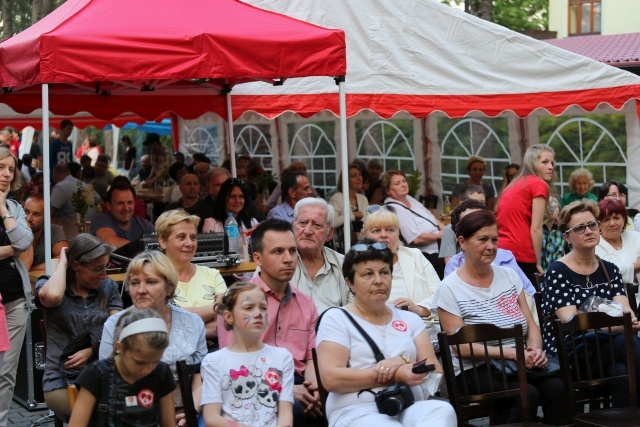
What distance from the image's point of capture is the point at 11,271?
6.82m

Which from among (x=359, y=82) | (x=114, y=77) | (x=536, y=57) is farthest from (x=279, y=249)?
(x=536, y=57)

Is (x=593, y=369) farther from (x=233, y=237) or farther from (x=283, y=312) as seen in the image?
(x=233, y=237)

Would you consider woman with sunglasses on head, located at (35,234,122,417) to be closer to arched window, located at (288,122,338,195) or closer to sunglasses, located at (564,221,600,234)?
sunglasses, located at (564,221,600,234)

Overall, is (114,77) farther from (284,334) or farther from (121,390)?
(121,390)

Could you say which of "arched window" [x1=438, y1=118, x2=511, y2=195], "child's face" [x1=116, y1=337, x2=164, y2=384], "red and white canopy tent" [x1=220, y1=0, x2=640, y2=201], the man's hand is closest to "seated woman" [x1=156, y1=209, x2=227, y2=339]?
the man's hand

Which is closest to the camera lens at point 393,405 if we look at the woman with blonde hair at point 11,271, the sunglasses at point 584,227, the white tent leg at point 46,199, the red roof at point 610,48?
the sunglasses at point 584,227

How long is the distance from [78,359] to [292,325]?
115 cm

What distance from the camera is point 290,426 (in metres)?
4.84

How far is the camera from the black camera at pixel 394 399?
4.84m

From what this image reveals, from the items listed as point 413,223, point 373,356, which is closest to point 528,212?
point 413,223

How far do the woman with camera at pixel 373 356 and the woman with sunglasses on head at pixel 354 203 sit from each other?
5534mm

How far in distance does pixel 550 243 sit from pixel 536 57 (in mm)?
2633

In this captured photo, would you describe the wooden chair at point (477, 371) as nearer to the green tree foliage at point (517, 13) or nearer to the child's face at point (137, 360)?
the child's face at point (137, 360)

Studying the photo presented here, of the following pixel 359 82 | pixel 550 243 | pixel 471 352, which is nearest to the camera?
pixel 471 352
